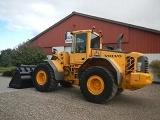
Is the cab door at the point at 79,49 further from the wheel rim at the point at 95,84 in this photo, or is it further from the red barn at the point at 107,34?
the red barn at the point at 107,34

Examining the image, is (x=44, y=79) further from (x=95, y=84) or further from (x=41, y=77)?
(x=95, y=84)

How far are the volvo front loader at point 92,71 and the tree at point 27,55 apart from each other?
10654 millimetres

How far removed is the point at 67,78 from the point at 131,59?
118 inches

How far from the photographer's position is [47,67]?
9914mm

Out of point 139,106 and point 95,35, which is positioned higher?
point 95,35

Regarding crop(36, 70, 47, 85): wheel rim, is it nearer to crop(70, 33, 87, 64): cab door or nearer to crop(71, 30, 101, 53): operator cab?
crop(70, 33, 87, 64): cab door

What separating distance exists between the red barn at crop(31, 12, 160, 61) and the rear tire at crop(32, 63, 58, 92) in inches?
309

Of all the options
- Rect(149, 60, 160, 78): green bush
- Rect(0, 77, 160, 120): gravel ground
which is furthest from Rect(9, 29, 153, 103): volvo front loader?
Rect(149, 60, 160, 78): green bush

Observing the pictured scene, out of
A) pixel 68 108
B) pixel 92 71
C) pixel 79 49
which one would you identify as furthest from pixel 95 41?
pixel 68 108

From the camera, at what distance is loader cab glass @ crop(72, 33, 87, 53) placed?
9.36 meters

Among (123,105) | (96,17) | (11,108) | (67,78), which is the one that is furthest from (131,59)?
(96,17)

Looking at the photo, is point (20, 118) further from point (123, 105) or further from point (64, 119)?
point (123, 105)

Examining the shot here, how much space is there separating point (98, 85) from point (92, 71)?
546mm

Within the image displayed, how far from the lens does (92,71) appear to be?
8477 millimetres
